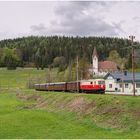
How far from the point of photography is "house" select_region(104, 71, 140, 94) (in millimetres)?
83781

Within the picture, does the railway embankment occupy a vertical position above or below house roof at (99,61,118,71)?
below

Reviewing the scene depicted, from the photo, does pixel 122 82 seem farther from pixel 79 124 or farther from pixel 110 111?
pixel 79 124

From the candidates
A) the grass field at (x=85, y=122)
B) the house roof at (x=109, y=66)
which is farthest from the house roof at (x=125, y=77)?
the house roof at (x=109, y=66)

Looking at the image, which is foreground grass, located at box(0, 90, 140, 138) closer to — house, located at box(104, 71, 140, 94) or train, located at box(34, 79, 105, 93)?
train, located at box(34, 79, 105, 93)

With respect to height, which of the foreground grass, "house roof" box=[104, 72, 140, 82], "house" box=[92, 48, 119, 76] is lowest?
the foreground grass

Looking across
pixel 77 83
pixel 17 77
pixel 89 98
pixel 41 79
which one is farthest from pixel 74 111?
pixel 17 77

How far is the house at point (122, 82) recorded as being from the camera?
275 feet

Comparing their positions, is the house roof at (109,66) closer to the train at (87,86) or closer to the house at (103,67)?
the house at (103,67)

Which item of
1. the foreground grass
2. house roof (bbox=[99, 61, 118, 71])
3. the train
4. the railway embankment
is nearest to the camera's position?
the foreground grass

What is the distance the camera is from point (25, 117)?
37.4 metres

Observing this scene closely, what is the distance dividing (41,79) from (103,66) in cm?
4927

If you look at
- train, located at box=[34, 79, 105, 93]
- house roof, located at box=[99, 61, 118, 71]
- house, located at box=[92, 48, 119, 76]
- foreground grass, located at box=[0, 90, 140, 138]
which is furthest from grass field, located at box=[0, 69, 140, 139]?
house, located at box=[92, 48, 119, 76]

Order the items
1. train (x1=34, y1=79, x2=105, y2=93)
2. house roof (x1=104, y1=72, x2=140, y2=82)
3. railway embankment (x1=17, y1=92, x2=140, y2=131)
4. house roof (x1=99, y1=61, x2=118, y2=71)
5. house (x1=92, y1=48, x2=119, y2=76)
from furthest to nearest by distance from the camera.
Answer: house (x1=92, y1=48, x2=119, y2=76) → house roof (x1=99, y1=61, x2=118, y2=71) → house roof (x1=104, y1=72, x2=140, y2=82) → train (x1=34, y1=79, x2=105, y2=93) → railway embankment (x1=17, y1=92, x2=140, y2=131)

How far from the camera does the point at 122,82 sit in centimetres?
8550
